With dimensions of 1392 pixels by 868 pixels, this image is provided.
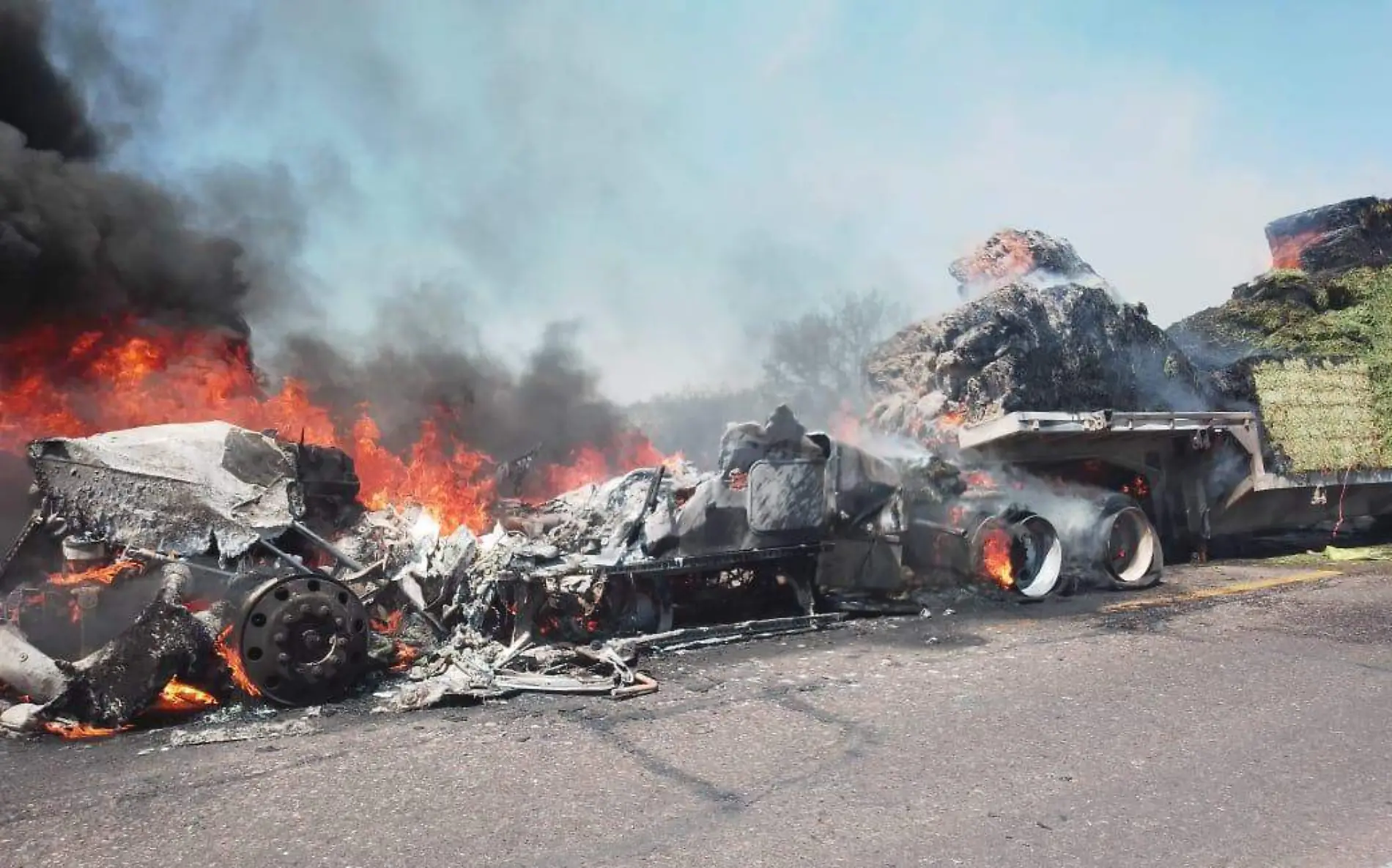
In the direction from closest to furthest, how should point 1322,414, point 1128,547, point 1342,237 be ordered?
point 1128,547, point 1322,414, point 1342,237

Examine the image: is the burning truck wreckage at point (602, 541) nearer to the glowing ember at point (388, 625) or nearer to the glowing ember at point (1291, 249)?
the glowing ember at point (388, 625)

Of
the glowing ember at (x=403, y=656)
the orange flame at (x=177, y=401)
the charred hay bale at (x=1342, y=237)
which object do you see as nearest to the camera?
the glowing ember at (x=403, y=656)

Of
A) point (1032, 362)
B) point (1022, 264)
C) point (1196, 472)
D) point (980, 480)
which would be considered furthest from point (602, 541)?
point (1022, 264)

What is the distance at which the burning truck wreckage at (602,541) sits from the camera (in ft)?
17.0

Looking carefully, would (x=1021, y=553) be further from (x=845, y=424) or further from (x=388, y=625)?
(x=388, y=625)

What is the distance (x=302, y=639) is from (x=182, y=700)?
95cm

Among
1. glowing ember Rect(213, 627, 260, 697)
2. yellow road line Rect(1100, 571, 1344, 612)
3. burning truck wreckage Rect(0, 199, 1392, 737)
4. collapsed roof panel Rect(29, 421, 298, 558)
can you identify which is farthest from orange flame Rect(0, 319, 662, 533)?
yellow road line Rect(1100, 571, 1344, 612)

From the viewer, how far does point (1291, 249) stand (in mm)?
19656

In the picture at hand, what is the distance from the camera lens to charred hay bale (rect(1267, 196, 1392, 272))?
697 inches

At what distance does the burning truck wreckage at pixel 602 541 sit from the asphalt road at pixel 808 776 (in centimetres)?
52

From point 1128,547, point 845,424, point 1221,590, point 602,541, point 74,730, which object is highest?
point 845,424

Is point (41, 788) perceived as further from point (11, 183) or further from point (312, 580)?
point (11, 183)

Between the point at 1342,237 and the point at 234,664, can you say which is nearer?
the point at 234,664

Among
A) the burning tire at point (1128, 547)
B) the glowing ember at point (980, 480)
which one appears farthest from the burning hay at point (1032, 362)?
the burning tire at point (1128, 547)
